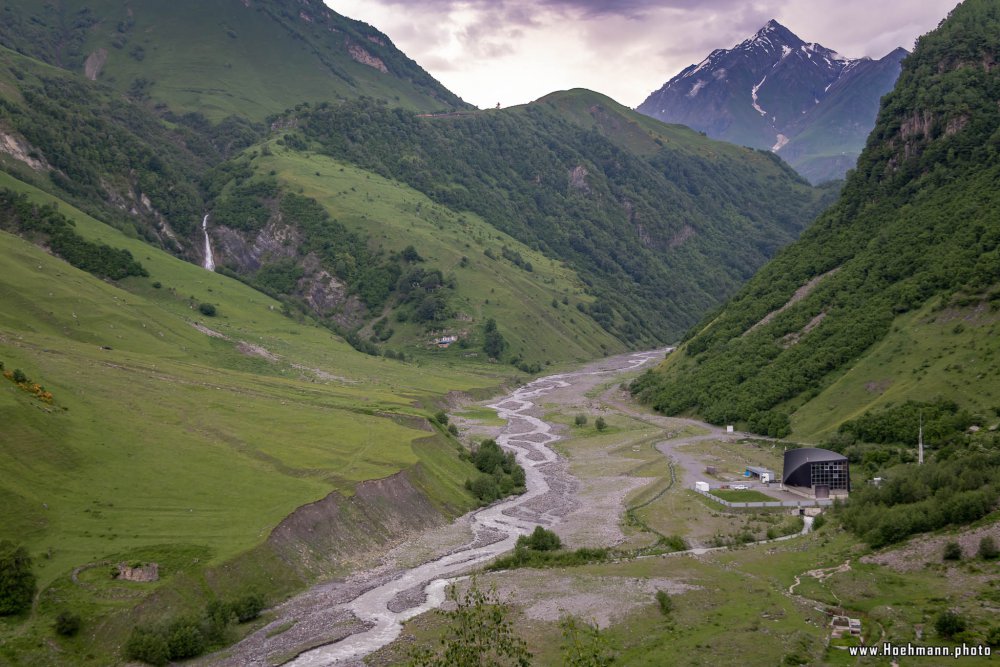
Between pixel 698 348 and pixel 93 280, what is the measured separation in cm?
11226

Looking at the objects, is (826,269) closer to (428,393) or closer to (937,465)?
(428,393)

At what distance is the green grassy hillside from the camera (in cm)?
6122

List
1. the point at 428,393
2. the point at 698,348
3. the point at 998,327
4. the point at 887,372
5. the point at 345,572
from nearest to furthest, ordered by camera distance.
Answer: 1. the point at 345,572
2. the point at 998,327
3. the point at 887,372
4. the point at 428,393
5. the point at 698,348

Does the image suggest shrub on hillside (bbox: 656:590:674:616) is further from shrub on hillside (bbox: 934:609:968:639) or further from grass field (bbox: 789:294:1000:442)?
grass field (bbox: 789:294:1000:442)

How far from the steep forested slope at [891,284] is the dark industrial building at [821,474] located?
55.6 ft

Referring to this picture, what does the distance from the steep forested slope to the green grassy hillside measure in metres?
52.1

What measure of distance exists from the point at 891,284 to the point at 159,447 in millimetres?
110534

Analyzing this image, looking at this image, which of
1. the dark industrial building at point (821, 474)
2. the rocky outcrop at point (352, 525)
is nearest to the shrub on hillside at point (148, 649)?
the rocky outcrop at point (352, 525)

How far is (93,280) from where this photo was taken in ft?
460

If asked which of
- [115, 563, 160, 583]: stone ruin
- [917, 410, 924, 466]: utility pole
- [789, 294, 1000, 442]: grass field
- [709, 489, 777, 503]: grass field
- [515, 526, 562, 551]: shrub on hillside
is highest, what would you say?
[789, 294, 1000, 442]: grass field

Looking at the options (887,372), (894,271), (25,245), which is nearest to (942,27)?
(894,271)

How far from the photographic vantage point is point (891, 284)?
13738cm

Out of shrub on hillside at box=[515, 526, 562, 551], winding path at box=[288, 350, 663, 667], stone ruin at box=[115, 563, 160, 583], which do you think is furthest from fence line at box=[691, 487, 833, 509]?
stone ruin at box=[115, 563, 160, 583]

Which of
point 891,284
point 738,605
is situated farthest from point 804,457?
point 891,284
